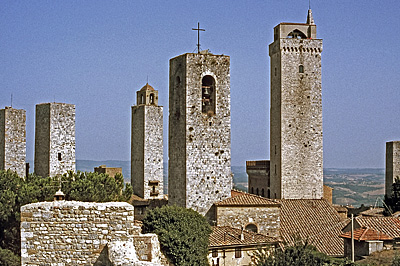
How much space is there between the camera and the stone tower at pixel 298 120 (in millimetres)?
37812

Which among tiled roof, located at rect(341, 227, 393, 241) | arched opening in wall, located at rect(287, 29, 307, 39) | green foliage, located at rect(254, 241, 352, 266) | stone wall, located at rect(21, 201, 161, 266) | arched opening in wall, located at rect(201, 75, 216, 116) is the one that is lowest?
tiled roof, located at rect(341, 227, 393, 241)

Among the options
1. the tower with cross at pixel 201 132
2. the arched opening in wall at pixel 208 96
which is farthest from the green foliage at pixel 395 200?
the arched opening in wall at pixel 208 96

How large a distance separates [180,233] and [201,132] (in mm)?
7627

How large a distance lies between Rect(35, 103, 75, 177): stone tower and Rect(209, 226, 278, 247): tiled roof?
32.1 ft

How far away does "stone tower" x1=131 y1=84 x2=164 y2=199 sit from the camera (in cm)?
3597

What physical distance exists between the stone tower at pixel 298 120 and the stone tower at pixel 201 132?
12.1 meters

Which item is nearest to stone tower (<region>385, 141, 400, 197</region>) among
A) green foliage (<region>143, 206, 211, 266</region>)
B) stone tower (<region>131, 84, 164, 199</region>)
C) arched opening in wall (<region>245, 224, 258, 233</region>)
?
stone tower (<region>131, 84, 164, 199</region>)

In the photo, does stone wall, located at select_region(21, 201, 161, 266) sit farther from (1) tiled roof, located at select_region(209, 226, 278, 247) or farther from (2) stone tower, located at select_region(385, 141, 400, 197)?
(2) stone tower, located at select_region(385, 141, 400, 197)

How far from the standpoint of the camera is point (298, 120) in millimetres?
38000

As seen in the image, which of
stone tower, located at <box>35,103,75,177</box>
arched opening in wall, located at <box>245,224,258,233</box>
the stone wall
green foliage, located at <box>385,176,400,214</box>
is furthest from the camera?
green foliage, located at <box>385,176,400,214</box>

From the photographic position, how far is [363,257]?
680 inches

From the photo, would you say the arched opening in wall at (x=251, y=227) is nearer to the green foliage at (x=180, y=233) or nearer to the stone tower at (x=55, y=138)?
the green foliage at (x=180, y=233)

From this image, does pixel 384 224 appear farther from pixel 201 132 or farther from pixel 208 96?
pixel 208 96

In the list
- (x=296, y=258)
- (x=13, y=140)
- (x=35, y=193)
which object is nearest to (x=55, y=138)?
(x=13, y=140)
